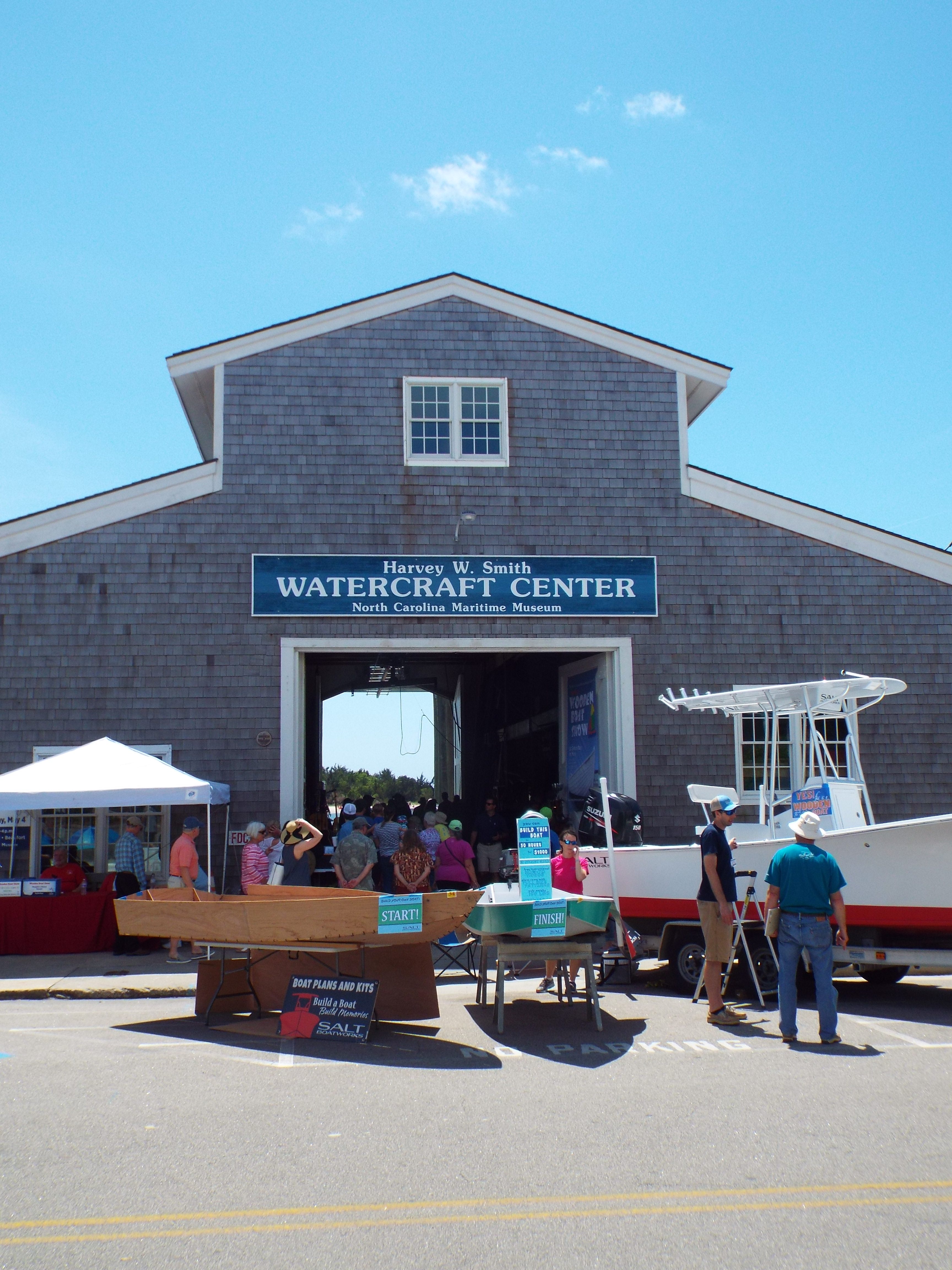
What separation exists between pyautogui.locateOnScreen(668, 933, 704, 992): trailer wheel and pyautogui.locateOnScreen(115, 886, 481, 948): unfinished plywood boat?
266cm

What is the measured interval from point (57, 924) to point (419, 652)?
5601 millimetres

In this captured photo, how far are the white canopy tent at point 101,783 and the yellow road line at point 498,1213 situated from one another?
738 cm

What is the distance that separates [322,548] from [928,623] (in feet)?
27.6

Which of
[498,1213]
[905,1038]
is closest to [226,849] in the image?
[905,1038]

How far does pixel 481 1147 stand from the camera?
5258 millimetres

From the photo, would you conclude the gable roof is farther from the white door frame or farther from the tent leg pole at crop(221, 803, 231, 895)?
the tent leg pole at crop(221, 803, 231, 895)

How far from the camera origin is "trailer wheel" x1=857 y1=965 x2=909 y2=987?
32.8 ft

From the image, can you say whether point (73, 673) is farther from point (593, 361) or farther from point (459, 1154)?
point (459, 1154)

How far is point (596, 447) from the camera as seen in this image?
1518 cm

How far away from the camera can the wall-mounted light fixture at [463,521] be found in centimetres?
1459

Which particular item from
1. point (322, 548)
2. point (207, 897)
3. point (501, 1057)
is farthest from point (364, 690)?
point (501, 1057)

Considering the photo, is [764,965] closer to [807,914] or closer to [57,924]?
[807,914]

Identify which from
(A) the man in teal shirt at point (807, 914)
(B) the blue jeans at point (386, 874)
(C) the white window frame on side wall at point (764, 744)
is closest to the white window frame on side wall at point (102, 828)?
(B) the blue jeans at point (386, 874)

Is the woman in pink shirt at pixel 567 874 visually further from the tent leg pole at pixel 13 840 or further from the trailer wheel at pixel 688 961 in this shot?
the tent leg pole at pixel 13 840
